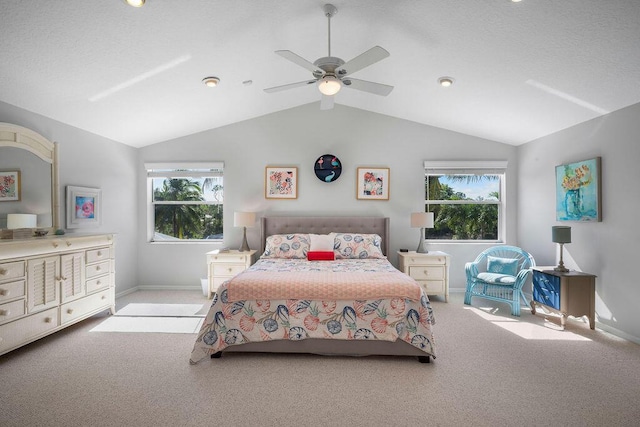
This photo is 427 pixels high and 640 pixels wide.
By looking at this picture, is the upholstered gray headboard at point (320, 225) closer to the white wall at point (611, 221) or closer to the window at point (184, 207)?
the window at point (184, 207)

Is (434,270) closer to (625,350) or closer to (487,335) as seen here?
(487,335)

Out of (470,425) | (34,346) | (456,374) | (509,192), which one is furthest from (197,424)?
(509,192)

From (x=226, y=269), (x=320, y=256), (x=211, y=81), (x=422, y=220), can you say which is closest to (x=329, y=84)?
(x=211, y=81)

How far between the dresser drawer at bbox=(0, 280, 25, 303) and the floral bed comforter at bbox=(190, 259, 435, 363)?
1600 millimetres

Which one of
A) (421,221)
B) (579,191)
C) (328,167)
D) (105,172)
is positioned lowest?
(421,221)

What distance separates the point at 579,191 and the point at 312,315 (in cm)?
341

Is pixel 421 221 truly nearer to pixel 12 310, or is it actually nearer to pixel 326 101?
pixel 326 101

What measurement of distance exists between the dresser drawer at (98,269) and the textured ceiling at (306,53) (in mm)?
1741

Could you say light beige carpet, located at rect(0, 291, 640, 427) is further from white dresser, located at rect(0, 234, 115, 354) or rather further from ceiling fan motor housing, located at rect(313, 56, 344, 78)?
ceiling fan motor housing, located at rect(313, 56, 344, 78)

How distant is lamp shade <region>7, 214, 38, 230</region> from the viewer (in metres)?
3.18

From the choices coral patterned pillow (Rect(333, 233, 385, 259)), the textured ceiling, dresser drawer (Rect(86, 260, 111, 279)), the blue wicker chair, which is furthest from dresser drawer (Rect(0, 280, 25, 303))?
the blue wicker chair

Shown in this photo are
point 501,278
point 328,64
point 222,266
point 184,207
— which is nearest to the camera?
point 328,64

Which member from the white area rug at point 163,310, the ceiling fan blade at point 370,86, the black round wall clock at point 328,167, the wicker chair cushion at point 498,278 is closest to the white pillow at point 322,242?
the black round wall clock at point 328,167

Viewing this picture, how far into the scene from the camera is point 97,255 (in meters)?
3.79
